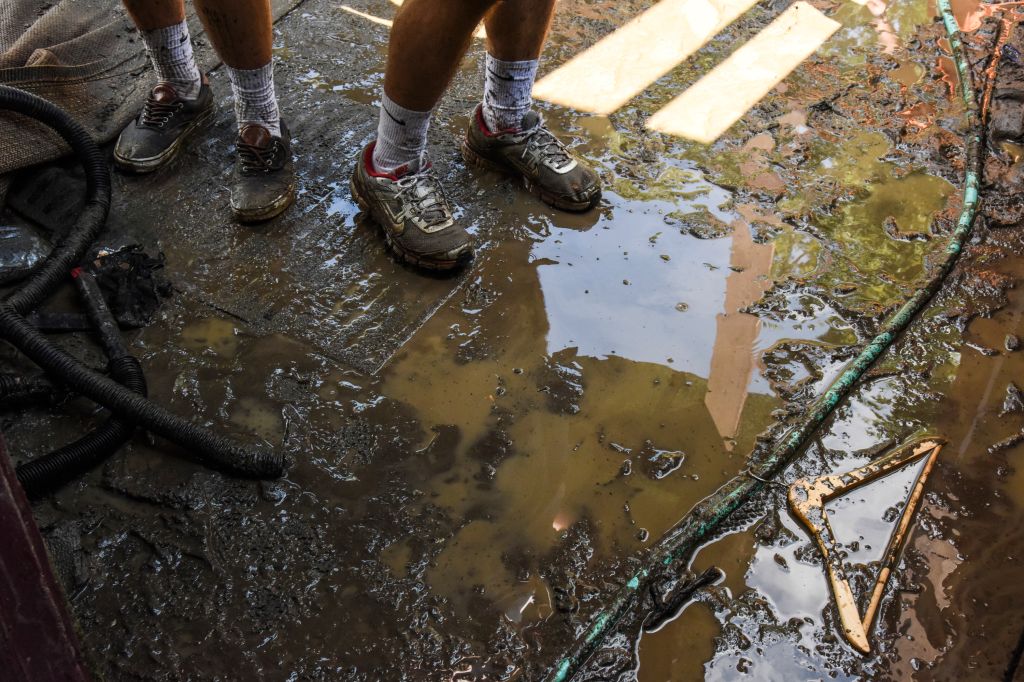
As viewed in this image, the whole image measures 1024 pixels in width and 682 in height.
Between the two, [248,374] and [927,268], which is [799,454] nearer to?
[927,268]

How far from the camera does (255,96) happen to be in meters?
2.50

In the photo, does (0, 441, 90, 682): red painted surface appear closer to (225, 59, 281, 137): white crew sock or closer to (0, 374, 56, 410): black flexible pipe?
(0, 374, 56, 410): black flexible pipe

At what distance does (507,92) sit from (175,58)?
1223mm

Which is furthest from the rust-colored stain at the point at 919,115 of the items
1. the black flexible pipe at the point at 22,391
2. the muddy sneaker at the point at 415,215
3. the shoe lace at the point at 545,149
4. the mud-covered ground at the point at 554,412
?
the black flexible pipe at the point at 22,391

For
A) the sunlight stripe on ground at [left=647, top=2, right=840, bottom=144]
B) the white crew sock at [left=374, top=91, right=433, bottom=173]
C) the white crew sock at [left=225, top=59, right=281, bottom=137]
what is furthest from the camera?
the sunlight stripe on ground at [left=647, top=2, right=840, bottom=144]

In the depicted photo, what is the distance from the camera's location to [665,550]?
5.61 feet

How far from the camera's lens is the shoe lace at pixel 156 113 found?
8.72 feet

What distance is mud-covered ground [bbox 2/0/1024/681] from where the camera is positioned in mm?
1590

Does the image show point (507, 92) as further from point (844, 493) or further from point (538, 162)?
point (844, 493)

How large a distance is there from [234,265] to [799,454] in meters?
1.81

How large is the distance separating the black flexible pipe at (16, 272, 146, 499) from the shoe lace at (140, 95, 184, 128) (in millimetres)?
858

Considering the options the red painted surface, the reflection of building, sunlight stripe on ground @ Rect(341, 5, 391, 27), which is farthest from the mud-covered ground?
sunlight stripe on ground @ Rect(341, 5, 391, 27)

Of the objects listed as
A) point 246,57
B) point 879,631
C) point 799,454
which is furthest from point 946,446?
point 246,57

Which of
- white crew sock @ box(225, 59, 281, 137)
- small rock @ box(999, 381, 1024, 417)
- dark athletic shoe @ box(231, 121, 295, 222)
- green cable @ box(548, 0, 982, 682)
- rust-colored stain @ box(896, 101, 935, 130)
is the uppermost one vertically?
white crew sock @ box(225, 59, 281, 137)
